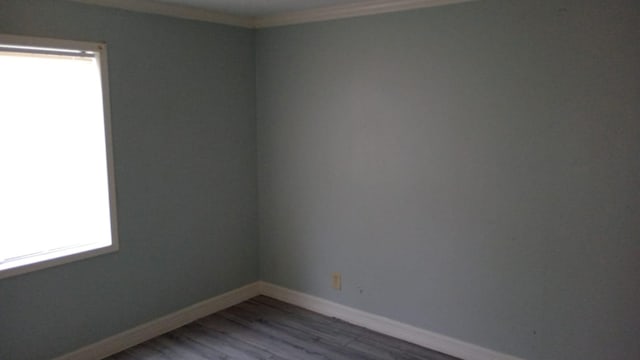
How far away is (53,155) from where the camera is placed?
2.73 metres

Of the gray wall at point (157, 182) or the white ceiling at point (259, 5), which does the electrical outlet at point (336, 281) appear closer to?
the gray wall at point (157, 182)

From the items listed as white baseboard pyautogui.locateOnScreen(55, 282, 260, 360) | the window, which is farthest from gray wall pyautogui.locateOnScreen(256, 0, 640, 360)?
the window

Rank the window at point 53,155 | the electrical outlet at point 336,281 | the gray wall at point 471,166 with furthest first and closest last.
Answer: the electrical outlet at point 336,281
the window at point 53,155
the gray wall at point 471,166

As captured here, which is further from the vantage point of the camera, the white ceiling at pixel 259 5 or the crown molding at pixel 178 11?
the white ceiling at pixel 259 5

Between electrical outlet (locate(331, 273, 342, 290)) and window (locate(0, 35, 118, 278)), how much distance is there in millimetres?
1527

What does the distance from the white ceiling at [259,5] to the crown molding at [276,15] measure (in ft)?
0.16

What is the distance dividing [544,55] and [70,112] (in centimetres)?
267

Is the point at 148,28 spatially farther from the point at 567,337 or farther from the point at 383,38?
the point at 567,337

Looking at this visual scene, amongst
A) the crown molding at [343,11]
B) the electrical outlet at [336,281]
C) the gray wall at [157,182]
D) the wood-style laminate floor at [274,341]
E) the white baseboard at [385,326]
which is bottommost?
the wood-style laminate floor at [274,341]

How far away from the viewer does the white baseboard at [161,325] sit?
2907mm

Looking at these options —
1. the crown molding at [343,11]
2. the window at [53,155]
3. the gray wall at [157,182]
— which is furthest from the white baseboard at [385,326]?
the crown molding at [343,11]

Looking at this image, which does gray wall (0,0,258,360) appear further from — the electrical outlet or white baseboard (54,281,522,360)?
the electrical outlet

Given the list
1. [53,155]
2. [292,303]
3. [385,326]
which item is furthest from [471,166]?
[53,155]

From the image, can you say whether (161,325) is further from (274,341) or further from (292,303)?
(292,303)
